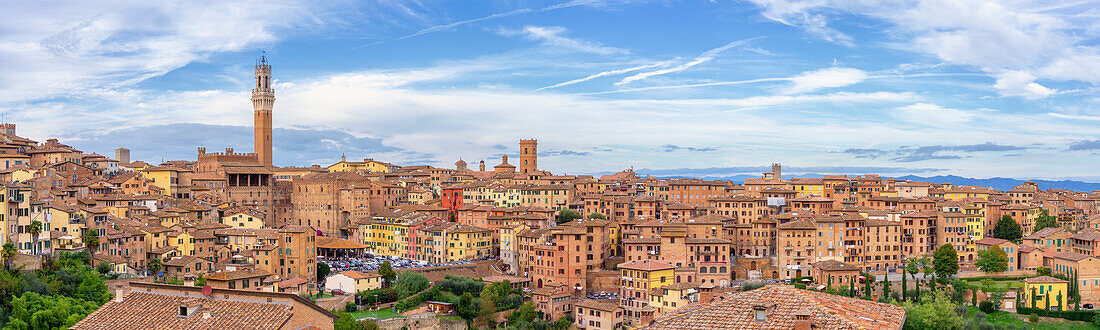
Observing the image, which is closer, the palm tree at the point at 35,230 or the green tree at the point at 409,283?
the palm tree at the point at 35,230

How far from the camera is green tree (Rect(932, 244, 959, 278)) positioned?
157 ft

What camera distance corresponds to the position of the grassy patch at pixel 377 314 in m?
41.4

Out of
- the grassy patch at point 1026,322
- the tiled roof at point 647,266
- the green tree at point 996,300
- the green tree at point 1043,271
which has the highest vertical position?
the tiled roof at point 647,266

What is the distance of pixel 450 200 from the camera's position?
2685 inches

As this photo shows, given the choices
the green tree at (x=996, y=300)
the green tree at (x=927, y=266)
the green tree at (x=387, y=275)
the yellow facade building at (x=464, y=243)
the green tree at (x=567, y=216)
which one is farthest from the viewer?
the green tree at (x=567, y=216)

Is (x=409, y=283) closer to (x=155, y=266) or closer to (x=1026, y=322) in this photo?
(x=155, y=266)

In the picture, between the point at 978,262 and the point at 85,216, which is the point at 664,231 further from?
the point at 85,216

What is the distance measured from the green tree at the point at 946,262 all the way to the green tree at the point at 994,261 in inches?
59.9

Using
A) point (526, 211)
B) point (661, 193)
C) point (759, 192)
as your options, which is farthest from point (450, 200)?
point (759, 192)

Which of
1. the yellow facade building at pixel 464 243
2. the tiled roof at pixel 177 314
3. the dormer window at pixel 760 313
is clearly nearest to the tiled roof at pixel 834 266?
the yellow facade building at pixel 464 243

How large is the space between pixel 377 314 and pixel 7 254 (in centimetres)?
1510

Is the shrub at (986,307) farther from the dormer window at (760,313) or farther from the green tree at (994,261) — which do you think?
the dormer window at (760,313)

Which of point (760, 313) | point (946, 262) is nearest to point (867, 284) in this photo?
point (946, 262)

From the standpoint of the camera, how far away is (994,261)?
49125 mm
